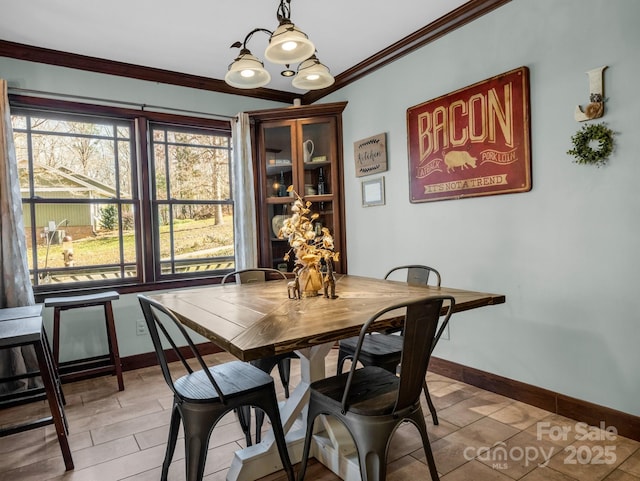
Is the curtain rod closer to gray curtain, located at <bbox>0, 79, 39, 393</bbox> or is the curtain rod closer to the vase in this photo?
gray curtain, located at <bbox>0, 79, 39, 393</bbox>

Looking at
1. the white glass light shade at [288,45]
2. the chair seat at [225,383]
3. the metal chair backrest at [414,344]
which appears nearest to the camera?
the metal chair backrest at [414,344]

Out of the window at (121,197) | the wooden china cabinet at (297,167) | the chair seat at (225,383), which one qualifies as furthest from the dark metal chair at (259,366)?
the window at (121,197)

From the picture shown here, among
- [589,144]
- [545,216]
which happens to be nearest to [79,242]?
[545,216]

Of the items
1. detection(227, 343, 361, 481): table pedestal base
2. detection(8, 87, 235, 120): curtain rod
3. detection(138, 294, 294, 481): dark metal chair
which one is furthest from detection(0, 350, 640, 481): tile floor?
detection(8, 87, 235, 120): curtain rod

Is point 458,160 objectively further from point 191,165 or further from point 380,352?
point 191,165

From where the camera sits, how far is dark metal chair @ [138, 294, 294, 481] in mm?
1508

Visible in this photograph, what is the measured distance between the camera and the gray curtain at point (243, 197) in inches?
154

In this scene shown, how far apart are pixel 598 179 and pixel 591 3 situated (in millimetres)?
925

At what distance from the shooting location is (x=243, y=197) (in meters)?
3.92

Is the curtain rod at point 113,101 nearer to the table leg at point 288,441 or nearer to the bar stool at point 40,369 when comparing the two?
the bar stool at point 40,369

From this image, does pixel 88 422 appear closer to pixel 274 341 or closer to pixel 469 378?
pixel 274 341

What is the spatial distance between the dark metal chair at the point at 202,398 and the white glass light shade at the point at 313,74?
4.93 feet

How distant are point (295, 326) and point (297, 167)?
260 centimetres

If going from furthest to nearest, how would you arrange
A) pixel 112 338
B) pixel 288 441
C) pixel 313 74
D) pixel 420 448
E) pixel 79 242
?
1. pixel 79 242
2. pixel 112 338
3. pixel 313 74
4. pixel 420 448
5. pixel 288 441
